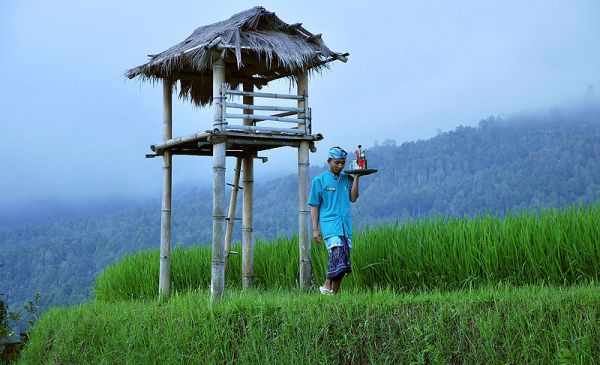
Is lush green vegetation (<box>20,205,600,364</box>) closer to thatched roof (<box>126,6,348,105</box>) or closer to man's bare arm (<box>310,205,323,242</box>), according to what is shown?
man's bare arm (<box>310,205,323,242</box>)

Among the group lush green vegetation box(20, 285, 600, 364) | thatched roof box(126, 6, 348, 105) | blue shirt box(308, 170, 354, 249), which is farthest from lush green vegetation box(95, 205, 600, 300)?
thatched roof box(126, 6, 348, 105)

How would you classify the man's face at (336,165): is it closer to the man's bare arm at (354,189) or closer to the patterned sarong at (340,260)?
the man's bare arm at (354,189)

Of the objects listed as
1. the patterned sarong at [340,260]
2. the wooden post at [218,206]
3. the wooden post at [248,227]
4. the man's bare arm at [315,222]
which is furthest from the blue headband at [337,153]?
the wooden post at [248,227]

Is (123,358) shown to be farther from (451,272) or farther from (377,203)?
(377,203)

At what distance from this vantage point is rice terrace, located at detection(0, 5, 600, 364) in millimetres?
7281

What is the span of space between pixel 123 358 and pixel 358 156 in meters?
3.43

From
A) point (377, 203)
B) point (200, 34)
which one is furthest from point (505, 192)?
point (200, 34)

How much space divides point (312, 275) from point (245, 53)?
10.4ft

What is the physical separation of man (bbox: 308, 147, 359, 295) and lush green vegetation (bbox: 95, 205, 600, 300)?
66 cm

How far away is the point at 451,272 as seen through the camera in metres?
9.88

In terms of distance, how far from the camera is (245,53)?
10.8 meters

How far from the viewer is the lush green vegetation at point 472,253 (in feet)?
30.7

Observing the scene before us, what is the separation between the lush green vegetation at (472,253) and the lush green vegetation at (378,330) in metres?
1.12

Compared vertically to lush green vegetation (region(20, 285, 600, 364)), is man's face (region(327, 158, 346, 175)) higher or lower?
higher
